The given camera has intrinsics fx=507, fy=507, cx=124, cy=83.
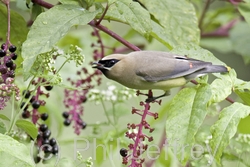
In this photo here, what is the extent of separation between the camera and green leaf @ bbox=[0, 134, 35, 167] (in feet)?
5.28

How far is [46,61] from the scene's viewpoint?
1932mm

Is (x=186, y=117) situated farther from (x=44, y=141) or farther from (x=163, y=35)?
(x=44, y=141)

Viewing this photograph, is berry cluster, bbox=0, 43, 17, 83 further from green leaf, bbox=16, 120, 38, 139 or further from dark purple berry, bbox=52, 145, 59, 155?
dark purple berry, bbox=52, 145, 59, 155

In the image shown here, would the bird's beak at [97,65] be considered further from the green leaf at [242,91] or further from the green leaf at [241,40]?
the green leaf at [241,40]

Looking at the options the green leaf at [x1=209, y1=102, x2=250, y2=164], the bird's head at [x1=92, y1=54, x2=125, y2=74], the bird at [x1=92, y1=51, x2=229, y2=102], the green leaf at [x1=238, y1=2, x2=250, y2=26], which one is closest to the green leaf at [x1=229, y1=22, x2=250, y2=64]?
the green leaf at [x1=238, y1=2, x2=250, y2=26]

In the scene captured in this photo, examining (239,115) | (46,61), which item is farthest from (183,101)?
(46,61)

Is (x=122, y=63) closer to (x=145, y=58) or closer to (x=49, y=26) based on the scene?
(x=145, y=58)

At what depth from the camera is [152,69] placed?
237 cm

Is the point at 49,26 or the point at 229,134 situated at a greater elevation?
the point at 49,26

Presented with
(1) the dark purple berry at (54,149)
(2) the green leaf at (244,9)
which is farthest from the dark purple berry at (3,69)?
(2) the green leaf at (244,9)

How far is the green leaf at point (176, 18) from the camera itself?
2426 millimetres

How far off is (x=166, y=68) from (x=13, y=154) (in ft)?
3.28

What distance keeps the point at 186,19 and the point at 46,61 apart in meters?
0.88

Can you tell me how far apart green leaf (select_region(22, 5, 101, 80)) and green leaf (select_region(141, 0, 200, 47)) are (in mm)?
451
